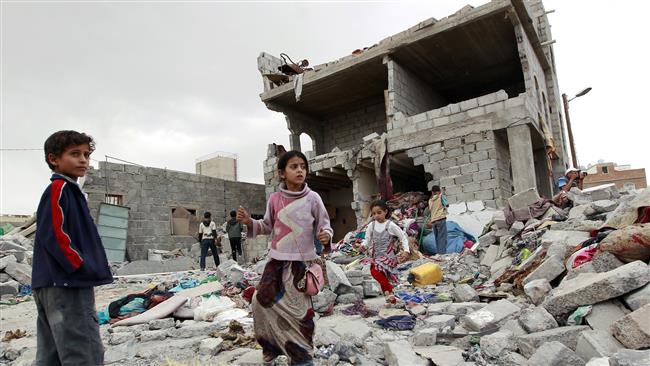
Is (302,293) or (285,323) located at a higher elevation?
(302,293)

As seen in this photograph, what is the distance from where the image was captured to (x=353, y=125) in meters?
16.8

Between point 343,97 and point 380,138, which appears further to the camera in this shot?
point 343,97

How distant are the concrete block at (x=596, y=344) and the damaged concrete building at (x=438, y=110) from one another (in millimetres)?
7592

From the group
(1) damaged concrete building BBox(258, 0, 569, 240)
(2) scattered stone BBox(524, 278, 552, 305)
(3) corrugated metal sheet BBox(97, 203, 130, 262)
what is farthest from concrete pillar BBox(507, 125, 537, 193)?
(3) corrugated metal sheet BBox(97, 203, 130, 262)

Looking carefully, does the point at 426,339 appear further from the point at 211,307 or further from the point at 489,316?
the point at 211,307

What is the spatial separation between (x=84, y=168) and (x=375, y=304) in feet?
11.2

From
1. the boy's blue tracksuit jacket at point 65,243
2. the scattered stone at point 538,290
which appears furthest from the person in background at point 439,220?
the boy's blue tracksuit jacket at point 65,243

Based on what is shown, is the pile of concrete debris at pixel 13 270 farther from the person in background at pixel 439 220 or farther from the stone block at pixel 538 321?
the stone block at pixel 538 321

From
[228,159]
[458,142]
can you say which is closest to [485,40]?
[458,142]

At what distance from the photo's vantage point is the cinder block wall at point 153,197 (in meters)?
13.2

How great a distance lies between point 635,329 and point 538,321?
2.22 feet

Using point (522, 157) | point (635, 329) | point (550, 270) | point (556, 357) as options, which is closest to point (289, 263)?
point (556, 357)

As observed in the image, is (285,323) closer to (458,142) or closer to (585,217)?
(585,217)

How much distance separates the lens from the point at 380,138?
11922 mm
